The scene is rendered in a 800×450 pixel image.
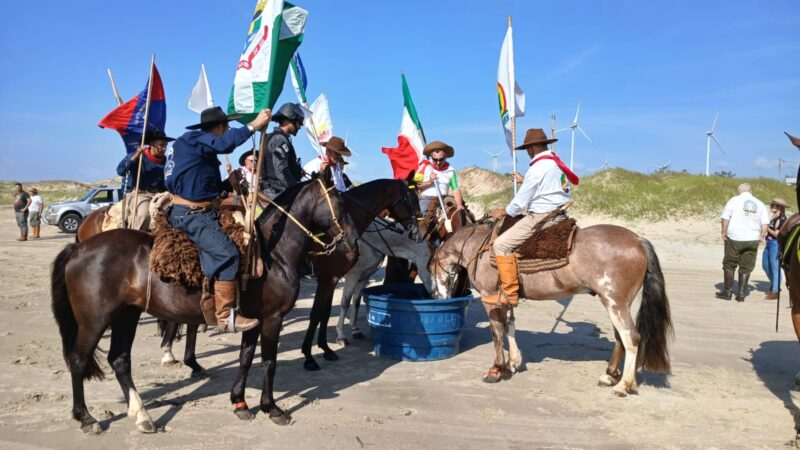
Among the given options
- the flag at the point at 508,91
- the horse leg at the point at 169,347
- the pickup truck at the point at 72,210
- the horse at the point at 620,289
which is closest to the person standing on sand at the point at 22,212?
the pickup truck at the point at 72,210

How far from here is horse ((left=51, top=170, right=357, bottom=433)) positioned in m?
4.43

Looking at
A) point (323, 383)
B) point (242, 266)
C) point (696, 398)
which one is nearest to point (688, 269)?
point (696, 398)

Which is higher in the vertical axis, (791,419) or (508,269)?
(508,269)

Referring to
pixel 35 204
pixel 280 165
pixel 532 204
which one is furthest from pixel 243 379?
pixel 35 204

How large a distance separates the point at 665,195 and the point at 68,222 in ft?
87.6

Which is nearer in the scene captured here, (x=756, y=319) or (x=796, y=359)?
(x=796, y=359)

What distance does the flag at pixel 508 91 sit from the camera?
24.4 feet

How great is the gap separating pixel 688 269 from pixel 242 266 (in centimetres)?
1484

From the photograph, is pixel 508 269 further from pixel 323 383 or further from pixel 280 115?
pixel 280 115

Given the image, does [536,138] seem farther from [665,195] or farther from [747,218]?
[665,195]

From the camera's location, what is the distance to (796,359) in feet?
22.5

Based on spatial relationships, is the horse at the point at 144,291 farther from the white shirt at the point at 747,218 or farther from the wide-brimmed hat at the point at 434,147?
the white shirt at the point at 747,218

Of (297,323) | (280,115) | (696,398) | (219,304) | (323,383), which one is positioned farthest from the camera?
(297,323)

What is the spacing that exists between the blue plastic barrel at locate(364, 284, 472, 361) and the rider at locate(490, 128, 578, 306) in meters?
0.83
